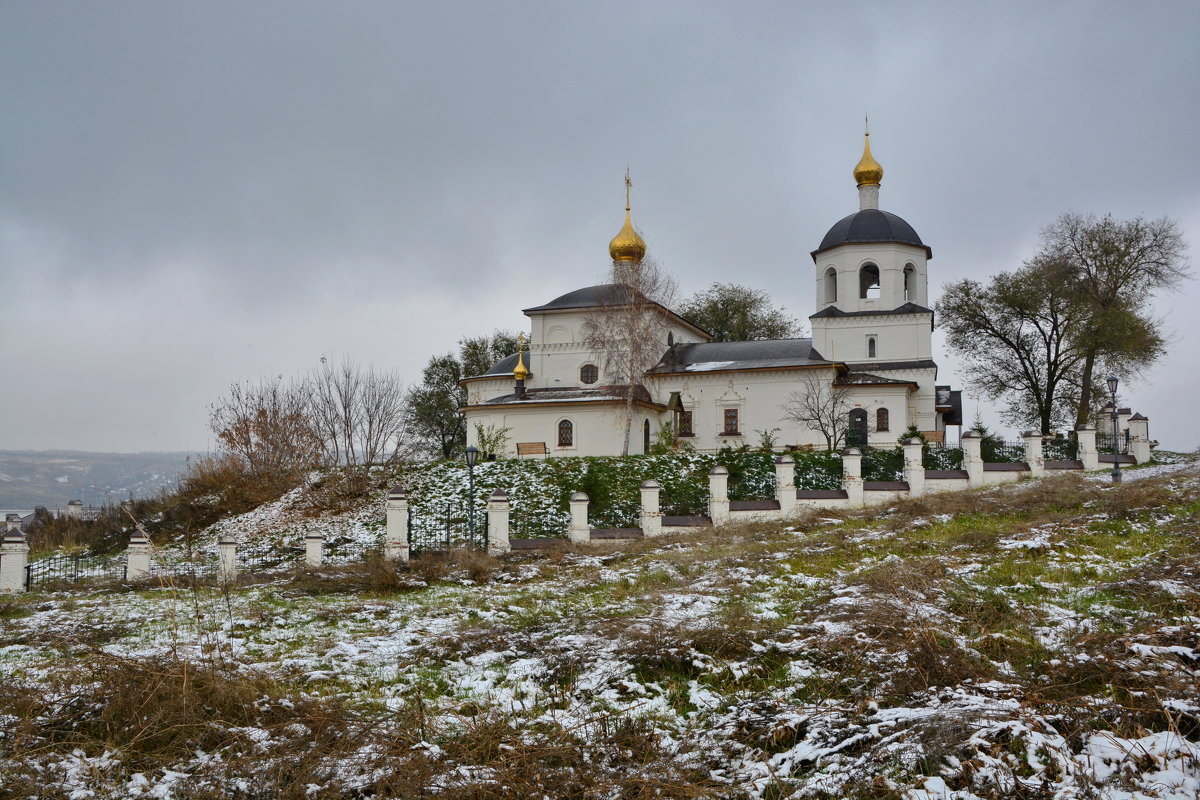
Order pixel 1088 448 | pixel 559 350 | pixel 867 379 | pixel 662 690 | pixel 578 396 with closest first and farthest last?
pixel 662 690 < pixel 1088 448 < pixel 867 379 < pixel 578 396 < pixel 559 350

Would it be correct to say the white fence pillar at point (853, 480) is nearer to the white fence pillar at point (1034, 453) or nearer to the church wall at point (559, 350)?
the white fence pillar at point (1034, 453)

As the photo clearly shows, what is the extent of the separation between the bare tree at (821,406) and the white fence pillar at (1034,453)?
846 centimetres

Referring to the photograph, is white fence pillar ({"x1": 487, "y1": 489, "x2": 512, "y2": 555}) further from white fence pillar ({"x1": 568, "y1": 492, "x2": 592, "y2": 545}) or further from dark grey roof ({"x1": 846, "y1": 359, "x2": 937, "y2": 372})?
dark grey roof ({"x1": 846, "y1": 359, "x2": 937, "y2": 372})

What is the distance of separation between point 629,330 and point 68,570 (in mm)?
18199

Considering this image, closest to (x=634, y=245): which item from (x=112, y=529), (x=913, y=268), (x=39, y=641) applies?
(x=913, y=268)

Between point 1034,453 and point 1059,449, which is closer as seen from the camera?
point 1034,453

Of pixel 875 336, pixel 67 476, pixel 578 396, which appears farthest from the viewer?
pixel 67 476

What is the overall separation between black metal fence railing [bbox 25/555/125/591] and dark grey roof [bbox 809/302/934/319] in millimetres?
23984

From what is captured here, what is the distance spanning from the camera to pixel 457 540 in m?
17.2

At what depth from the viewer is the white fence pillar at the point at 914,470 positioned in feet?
64.0

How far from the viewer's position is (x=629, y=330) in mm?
30672

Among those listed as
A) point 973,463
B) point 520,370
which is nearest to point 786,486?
point 973,463

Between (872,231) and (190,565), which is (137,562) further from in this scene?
(872,231)

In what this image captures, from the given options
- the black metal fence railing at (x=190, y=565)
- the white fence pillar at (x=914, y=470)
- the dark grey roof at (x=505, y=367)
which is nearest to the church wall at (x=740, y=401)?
the dark grey roof at (x=505, y=367)
